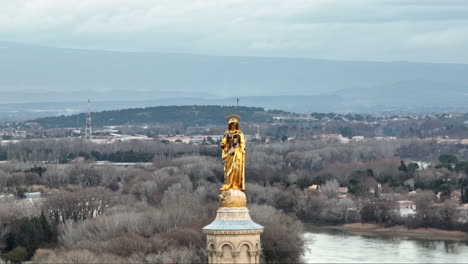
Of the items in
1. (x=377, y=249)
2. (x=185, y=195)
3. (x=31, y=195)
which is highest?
(x=185, y=195)

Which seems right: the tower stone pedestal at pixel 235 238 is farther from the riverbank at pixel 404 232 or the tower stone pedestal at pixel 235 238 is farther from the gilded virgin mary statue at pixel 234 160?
the riverbank at pixel 404 232

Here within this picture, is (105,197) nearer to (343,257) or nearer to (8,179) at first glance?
(343,257)

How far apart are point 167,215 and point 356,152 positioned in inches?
4089

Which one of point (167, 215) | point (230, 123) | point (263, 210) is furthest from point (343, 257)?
point (230, 123)

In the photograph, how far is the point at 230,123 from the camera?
16.0 metres

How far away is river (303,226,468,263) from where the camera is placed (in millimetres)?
75312

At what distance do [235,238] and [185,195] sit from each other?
75.6 meters

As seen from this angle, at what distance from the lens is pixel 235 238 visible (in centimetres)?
1552

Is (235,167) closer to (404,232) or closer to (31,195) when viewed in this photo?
(404,232)

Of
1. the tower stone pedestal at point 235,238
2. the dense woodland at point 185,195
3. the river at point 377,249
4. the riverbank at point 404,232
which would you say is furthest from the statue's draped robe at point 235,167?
the riverbank at point 404,232

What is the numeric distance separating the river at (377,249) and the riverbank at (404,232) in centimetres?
289

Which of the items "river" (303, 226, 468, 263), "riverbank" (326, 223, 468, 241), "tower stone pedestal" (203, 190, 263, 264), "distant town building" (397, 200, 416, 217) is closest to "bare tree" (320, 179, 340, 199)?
"distant town building" (397, 200, 416, 217)

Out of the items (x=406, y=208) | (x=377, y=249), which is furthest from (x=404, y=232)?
(x=377, y=249)

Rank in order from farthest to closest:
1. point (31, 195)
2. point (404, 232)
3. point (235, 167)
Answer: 1. point (31, 195)
2. point (404, 232)
3. point (235, 167)
